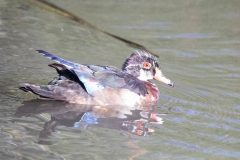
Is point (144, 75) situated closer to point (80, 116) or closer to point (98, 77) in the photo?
point (98, 77)

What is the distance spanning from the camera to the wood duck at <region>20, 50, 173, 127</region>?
10062 millimetres

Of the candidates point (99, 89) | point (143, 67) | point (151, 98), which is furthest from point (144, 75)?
point (99, 89)

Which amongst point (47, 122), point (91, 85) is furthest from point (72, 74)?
point (47, 122)

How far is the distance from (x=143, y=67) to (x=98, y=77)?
3.47 feet

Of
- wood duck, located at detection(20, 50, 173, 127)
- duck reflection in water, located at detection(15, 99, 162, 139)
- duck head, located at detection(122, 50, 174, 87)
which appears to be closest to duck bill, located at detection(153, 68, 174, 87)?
duck head, located at detection(122, 50, 174, 87)

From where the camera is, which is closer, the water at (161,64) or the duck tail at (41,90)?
the water at (161,64)

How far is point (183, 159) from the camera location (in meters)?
8.16

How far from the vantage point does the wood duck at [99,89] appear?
10062 millimetres

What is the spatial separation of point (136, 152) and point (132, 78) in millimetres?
2453

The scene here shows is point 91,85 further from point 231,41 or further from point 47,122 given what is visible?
point 231,41

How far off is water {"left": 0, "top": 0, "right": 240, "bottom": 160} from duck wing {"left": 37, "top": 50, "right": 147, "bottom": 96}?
1.93ft

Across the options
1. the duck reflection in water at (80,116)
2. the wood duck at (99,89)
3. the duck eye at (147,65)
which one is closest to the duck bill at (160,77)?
the duck eye at (147,65)

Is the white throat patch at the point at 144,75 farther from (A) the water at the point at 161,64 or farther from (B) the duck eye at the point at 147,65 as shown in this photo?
(A) the water at the point at 161,64

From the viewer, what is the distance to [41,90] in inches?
394
